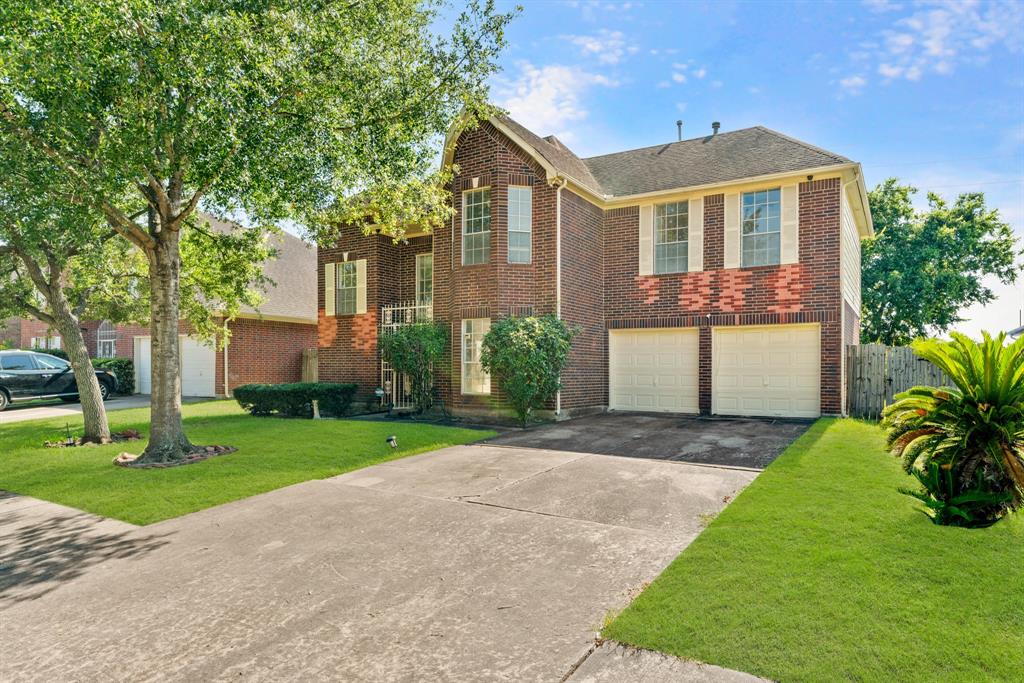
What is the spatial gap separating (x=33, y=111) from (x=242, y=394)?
→ 8.67 m

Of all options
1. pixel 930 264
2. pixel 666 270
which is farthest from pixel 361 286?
pixel 930 264

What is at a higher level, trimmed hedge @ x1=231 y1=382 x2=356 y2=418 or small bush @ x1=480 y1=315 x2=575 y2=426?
small bush @ x1=480 y1=315 x2=575 y2=426

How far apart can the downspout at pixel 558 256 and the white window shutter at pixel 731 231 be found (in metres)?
4.03

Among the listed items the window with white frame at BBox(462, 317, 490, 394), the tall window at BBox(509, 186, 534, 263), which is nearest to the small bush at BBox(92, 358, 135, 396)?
the window with white frame at BBox(462, 317, 490, 394)

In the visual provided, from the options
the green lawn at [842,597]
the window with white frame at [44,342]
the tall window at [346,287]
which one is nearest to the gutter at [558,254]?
the tall window at [346,287]

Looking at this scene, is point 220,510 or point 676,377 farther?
point 676,377

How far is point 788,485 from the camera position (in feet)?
20.6

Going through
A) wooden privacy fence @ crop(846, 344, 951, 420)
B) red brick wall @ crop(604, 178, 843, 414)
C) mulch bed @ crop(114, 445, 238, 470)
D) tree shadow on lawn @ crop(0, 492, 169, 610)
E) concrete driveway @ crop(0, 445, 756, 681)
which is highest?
red brick wall @ crop(604, 178, 843, 414)

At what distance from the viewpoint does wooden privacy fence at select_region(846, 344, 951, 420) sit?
41.7 feet

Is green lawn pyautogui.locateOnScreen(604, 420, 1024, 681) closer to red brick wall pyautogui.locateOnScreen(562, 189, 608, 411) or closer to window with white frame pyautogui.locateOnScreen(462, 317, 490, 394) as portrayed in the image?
red brick wall pyautogui.locateOnScreen(562, 189, 608, 411)

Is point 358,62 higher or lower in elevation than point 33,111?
higher

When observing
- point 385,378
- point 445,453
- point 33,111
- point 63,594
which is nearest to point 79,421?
point 385,378

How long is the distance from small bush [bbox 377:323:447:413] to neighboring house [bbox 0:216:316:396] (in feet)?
26.1

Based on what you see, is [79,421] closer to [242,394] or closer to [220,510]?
[242,394]
